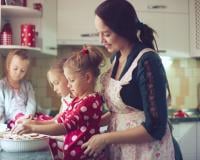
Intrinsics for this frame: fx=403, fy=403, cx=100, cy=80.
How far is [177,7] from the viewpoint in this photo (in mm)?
2988

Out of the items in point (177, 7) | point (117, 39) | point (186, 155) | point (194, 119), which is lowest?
point (186, 155)

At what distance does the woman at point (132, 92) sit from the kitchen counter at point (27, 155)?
233 mm

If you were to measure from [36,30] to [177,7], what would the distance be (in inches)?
42.3

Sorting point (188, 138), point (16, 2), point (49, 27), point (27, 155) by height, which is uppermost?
point (16, 2)

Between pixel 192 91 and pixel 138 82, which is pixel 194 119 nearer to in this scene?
pixel 192 91

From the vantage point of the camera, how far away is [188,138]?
296 centimetres

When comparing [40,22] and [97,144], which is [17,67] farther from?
[97,144]

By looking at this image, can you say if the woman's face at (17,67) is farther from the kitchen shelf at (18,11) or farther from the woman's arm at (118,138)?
the woman's arm at (118,138)

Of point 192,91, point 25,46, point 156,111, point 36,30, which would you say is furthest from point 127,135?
point 192,91

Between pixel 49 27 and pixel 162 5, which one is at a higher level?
pixel 162 5

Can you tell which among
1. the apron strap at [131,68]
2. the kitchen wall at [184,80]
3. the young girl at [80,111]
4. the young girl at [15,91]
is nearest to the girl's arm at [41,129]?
the young girl at [80,111]

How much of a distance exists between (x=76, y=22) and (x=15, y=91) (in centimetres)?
69

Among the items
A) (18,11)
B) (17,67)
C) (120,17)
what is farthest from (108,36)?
(18,11)

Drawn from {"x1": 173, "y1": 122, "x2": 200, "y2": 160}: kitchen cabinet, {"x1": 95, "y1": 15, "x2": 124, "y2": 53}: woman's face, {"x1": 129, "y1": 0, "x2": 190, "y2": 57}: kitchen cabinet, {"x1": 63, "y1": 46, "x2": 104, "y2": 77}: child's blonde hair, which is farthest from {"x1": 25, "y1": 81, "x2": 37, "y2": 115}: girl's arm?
{"x1": 95, "y1": 15, "x2": 124, "y2": 53}: woman's face
